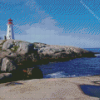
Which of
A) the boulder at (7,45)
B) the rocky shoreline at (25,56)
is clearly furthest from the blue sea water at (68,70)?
the boulder at (7,45)

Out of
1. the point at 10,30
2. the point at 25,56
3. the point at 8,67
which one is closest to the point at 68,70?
the point at 8,67

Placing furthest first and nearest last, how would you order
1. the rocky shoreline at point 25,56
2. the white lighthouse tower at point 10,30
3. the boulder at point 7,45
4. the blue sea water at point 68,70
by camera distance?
the white lighthouse tower at point 10,30 → the boulder at point 7,45 → the blue sea water at point 68,70 → the rocky shoreline at point 25,56

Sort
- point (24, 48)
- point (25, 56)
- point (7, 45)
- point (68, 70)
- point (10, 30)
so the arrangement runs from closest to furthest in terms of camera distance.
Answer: point (68, 70) < point (25, 56) < point (24, 48) < point (7, 45) < point (10, 30)

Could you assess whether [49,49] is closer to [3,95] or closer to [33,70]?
[33,70]

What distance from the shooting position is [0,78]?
35.1ft

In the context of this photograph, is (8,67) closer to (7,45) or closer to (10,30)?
(7,45)

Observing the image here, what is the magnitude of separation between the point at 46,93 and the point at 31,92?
110 centimetres

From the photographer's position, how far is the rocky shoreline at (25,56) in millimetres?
14141

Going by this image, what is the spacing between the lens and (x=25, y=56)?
2902cm

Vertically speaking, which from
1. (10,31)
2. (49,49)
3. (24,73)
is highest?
(10,31)

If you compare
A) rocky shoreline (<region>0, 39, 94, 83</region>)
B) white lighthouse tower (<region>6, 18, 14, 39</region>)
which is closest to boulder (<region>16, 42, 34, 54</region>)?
rocky shoreline (<region>0, 39, 94, 83</region>)

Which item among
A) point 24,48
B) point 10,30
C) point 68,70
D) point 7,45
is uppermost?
point 10,30

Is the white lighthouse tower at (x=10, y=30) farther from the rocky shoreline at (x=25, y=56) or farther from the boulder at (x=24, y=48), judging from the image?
the boulder at (x=24, y=48)

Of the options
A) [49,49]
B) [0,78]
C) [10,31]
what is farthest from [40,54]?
[0,78]
